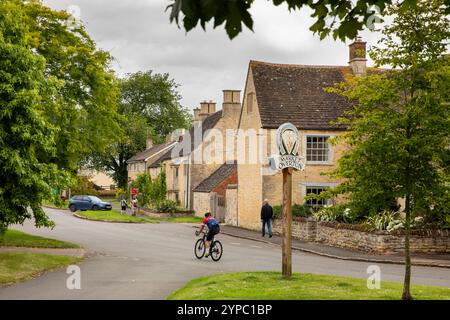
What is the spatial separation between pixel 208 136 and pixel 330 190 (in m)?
39.2

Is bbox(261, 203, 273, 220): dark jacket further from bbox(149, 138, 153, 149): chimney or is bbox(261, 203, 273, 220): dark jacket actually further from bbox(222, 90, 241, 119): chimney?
bbox(149, 138, 153, 149): chimney

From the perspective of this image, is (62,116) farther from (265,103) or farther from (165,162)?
(165,162)

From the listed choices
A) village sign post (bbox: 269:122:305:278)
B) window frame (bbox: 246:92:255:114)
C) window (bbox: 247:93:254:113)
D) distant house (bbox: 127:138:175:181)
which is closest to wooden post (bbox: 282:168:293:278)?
village sign post (bbox: 269:122:305:278)

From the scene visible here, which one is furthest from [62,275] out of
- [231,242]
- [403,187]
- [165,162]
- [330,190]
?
[165,162]

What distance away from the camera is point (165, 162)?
2576 inches

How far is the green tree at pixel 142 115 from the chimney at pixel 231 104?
Result: 118ft

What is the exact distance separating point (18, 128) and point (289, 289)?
1029 centimetres

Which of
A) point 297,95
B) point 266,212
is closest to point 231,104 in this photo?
point 297,95

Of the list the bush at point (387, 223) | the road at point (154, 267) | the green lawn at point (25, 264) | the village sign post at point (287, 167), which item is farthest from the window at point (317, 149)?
the village sign post at point (287, 167)

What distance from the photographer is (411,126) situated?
13.3 m

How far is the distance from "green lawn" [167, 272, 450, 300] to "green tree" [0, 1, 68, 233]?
6.85 meters

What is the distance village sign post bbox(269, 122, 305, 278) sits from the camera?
1639cm

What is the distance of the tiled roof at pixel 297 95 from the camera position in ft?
121

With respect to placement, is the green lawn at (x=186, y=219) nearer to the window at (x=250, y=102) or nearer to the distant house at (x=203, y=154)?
the distant house at (x=203, y=154)
